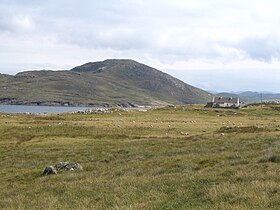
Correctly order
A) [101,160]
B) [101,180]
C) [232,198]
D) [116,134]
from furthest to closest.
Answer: [116,134] < [101,160] < [101,180] < [232,198]

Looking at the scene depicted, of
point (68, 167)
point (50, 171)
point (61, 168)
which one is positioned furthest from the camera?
point (68, 167)

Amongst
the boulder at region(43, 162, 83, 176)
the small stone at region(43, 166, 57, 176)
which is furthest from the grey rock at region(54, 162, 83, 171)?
the small stone at region(43, 166, 57, 176)

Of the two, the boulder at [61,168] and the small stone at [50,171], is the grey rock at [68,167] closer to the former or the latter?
the boulder at [61,168]

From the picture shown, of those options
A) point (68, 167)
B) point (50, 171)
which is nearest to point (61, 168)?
point (68, 167)

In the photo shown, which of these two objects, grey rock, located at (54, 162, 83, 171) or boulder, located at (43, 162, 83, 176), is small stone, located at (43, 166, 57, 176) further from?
grey rock, located at (54, 162, 83, 171)

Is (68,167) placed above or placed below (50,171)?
above

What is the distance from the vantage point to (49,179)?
69.3 ft

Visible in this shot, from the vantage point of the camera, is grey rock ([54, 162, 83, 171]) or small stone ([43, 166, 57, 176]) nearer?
small stone ([43, 166, 57, 176])

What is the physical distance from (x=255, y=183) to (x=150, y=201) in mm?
3925

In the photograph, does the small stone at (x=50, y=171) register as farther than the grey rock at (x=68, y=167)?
No

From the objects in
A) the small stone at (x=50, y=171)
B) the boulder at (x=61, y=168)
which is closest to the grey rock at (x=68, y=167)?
the boulder at (x=61, y=168)

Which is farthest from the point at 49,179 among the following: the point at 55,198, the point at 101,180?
the point at 55,198

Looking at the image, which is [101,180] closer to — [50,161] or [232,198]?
[232,198]

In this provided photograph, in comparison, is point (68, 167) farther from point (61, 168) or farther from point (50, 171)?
point (50, 171)
